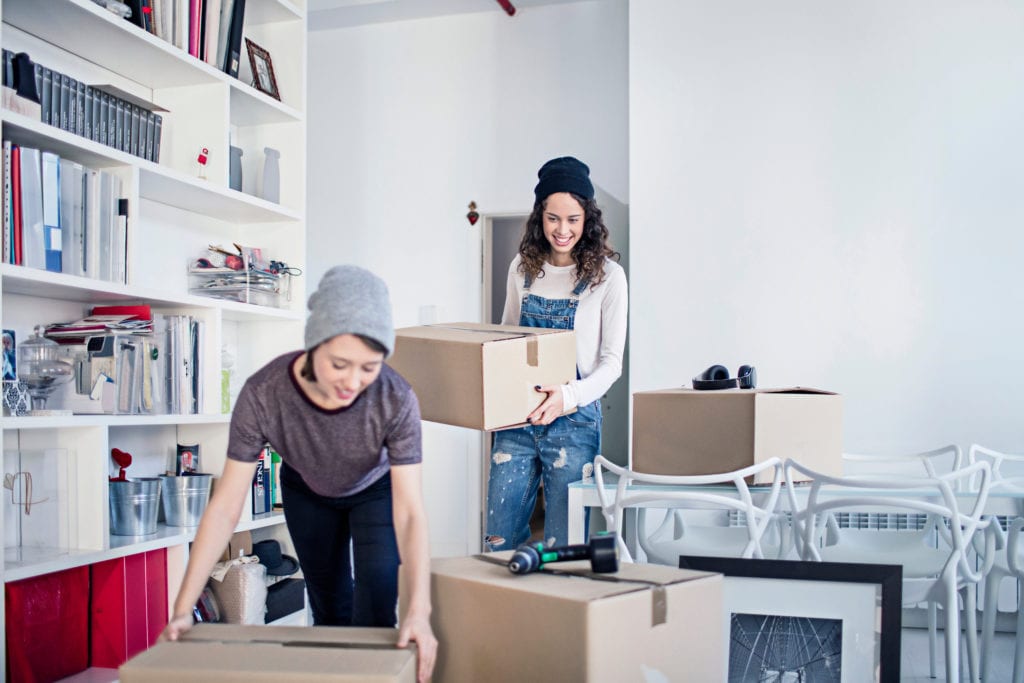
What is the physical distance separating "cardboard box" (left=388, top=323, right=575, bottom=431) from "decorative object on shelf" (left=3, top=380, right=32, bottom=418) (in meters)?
1.02

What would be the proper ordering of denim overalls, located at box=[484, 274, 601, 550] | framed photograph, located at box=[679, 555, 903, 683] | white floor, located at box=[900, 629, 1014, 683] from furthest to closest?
white floor, located at box=[900, 629, 1014, 683], denim overalls, located at box=[484, 274, 601, 550], framed photograph, located at box=[679, 555, 903, 683]

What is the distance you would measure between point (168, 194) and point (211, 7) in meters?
0.63

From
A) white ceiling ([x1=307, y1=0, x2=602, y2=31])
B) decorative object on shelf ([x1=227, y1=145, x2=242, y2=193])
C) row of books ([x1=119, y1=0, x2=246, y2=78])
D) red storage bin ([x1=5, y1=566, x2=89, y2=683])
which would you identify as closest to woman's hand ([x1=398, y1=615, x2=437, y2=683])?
red storage bin ([x1=5, y1=566, x2=89, y2=683])

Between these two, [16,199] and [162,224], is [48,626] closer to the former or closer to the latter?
[16,199]

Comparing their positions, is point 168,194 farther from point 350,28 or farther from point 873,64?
point 873,64

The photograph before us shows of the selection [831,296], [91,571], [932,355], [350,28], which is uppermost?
[350,28]

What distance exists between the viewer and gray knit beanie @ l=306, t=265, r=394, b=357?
1303 millimetres

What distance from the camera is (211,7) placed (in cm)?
305

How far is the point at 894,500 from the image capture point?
7.37 feet

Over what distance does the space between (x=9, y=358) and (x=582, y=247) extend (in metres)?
1.50

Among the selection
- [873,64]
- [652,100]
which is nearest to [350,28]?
[652,100]

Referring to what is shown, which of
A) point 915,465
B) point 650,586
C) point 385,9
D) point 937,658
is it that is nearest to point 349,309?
point 650,586

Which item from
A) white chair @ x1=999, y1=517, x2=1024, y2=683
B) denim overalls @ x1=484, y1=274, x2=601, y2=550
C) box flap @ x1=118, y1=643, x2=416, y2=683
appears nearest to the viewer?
box flap @ x1=118, y1=643, x2=416, y2=683

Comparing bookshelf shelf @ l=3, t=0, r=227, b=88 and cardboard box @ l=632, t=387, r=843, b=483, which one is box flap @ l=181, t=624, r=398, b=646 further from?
bookshelf shelf @ l=3, t=0, r=227, b=88
